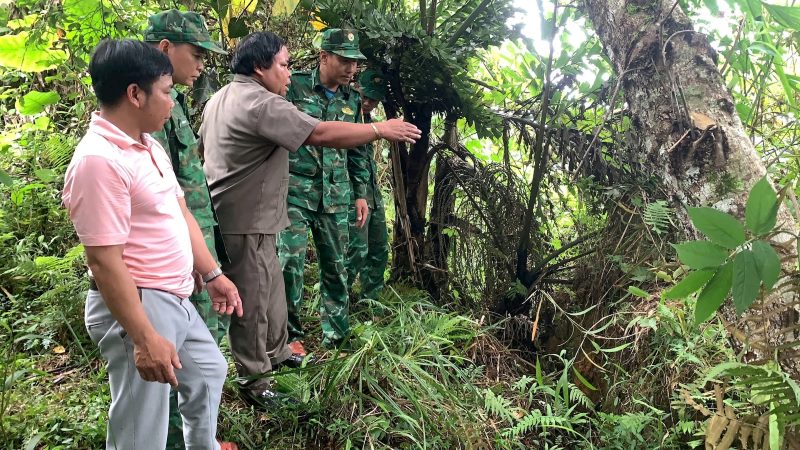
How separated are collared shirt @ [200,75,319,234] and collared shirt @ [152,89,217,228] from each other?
0.39m

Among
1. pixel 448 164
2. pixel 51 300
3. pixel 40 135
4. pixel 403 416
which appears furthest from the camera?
pixel 40 135

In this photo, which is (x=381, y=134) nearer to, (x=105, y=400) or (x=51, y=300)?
(x=105, y=400)

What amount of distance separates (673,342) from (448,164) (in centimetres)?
199

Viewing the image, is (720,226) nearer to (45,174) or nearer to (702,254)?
(702,254)

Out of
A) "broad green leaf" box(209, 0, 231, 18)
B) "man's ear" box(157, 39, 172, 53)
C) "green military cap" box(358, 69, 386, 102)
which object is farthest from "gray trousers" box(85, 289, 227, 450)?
"green military cap" box(358, 69, 386, 102)

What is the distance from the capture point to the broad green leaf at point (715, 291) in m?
1.18

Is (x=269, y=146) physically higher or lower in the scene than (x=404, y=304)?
higher

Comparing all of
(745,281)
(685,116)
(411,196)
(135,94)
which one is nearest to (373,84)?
(411,196)

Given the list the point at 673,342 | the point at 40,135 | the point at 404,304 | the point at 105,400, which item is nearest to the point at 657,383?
the point at 673,342

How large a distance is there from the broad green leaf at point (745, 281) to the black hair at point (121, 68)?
1.58m

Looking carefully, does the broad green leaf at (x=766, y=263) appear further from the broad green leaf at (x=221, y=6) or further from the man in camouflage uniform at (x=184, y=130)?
the broad green leaf at (x=221, y=6)

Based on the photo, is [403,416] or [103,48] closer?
[103,48]

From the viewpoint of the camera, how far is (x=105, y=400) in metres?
2.80

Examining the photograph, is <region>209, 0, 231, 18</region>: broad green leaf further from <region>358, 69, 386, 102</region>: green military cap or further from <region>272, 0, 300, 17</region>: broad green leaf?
<region>358, 69, 386, 102</region>: green military cap
